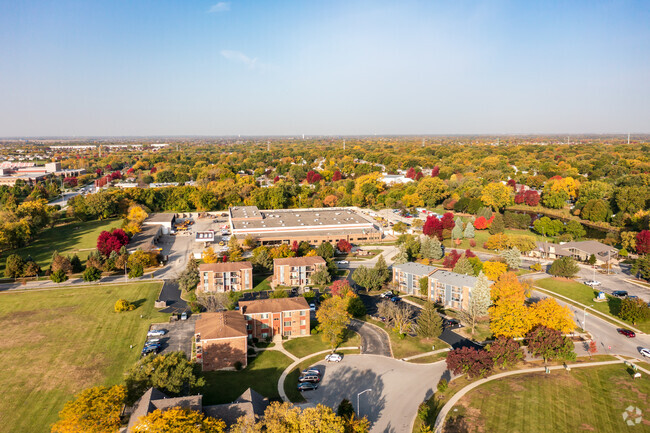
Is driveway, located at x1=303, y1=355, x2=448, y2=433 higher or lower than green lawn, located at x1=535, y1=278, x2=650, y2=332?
lower

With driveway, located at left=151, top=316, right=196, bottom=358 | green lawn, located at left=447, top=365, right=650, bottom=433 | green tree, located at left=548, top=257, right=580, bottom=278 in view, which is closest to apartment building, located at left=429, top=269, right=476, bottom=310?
green lawn, located at left=447, top=365, right=650, bottom=433

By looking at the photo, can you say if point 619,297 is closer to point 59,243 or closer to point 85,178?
point 59,243

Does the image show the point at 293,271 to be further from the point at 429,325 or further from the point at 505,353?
the point at 505,353

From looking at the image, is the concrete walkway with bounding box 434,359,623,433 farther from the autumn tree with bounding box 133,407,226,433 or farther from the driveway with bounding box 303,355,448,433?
the autumn tree with bounding box 133,407,226,433

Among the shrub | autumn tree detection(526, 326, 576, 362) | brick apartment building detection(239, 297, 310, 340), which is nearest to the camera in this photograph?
autumn tree detection(526, 326, 576, 362)

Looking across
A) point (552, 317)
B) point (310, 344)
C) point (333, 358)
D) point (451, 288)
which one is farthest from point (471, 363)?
point (451, 288)
